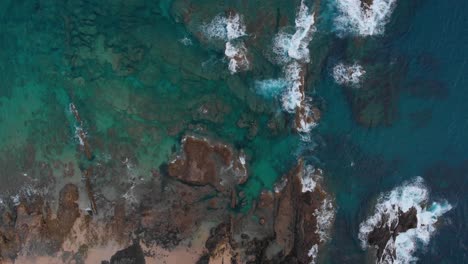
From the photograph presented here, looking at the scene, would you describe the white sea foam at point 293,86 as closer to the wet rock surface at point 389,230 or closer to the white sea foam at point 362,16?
the white sea foam at point 362,16

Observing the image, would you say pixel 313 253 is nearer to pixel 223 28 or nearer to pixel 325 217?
pixel 325 217

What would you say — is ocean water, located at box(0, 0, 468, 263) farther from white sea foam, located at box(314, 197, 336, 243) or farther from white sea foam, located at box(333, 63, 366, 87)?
white sea foam, located at box(314, 197, 336, 243)


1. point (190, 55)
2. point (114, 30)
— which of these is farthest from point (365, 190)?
point (114, 30)

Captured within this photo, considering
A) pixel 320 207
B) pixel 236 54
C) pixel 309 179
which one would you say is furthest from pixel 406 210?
pixel 236 54

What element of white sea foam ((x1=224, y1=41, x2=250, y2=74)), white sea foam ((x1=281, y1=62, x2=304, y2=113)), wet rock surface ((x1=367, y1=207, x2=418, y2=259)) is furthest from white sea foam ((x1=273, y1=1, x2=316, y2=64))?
wet rock surface ((x1=367, y1=207, x2=418, y2=259))

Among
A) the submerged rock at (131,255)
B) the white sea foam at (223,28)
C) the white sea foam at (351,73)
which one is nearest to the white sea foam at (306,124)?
the white sea foam at (351,73)

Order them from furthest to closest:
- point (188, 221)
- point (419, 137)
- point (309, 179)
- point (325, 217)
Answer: point (188, 221) < point (325, 217) < point (309, 179) < point (419, 137)
